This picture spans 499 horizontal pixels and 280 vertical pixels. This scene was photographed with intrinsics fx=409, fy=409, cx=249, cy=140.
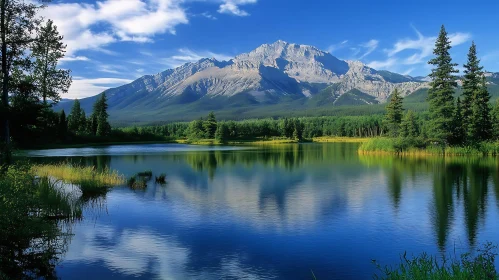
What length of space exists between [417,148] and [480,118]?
10.6 m

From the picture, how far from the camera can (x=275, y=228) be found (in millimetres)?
20766

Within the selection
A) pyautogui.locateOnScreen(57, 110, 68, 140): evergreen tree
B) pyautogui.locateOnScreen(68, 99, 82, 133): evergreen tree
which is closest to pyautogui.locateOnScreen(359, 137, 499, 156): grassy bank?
pyautogui.locateOnScreen(57, 110, 68, 140): evergreen tree

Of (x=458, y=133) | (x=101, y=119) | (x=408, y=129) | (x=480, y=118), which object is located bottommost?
(x=458, y=133)

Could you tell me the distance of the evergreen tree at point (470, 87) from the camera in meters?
66.8

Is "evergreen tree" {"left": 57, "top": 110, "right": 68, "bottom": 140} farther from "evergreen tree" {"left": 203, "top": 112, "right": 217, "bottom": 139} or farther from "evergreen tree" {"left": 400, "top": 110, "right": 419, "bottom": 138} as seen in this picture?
"evergreen tree" {"left": 400, "top": 110, "right": 419, "bottom": 138}

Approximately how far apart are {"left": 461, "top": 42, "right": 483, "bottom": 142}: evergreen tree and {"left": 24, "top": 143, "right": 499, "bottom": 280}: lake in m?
32.5

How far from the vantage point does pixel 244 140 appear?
165 metres

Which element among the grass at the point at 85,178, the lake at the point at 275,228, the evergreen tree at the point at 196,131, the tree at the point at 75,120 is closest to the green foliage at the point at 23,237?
the lake at the point at 275,228

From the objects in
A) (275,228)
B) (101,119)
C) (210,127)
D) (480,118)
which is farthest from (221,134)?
(275,228)

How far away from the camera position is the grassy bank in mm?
64062

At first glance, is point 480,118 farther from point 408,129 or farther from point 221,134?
point 221,134

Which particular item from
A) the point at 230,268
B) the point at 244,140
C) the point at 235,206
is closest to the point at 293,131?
the point at 244,140

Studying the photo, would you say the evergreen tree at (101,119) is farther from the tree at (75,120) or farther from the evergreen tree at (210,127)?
the evergreen tree at (210,127)

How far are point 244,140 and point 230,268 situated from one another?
150 metres
